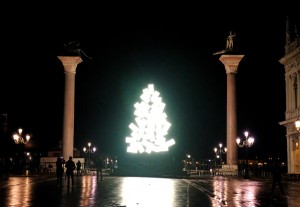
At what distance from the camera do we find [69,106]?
59812 millimetres

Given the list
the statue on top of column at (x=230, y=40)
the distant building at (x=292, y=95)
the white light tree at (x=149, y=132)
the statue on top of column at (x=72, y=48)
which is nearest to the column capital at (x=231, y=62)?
the statue on top of column at (x=230, y=40)

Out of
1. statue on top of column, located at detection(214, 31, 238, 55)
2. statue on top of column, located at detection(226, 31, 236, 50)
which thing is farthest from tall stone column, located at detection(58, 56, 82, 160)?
statue on top of column, located at detection(226, 31, 236, 50)

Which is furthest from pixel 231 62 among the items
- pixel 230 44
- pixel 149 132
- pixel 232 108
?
pixel 149 132

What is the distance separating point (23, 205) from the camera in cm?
1941

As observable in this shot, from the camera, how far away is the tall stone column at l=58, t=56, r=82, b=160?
5925 centimetres

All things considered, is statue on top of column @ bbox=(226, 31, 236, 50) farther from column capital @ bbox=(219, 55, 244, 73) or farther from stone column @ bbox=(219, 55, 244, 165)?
stone column @ bbox=(219, 55, 244, 165)

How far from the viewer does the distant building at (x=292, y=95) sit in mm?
57625

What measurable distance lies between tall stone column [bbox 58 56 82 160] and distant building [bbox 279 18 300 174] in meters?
21.2

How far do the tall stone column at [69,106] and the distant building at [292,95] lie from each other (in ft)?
69.6

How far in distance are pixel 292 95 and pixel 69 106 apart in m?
22.4

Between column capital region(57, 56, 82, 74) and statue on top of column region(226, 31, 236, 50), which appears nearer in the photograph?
column capital region(57, 56, 82, 74)

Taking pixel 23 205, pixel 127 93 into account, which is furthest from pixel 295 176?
pixel 127 93

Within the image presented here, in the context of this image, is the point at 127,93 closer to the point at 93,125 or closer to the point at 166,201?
the point at 93,125

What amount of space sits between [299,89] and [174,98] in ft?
111
